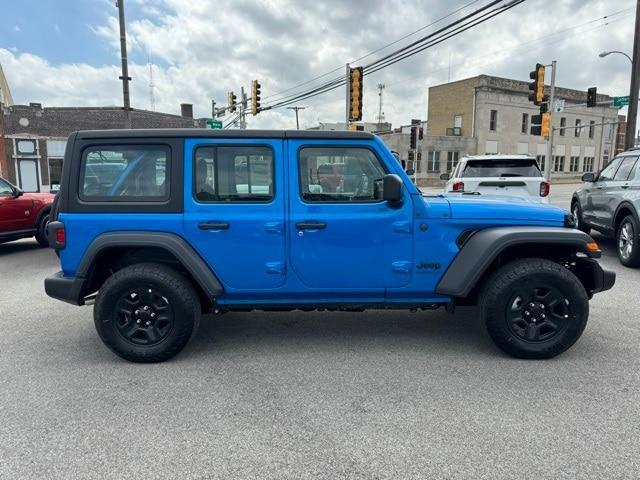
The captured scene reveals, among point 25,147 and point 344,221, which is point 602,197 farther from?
point 25,147

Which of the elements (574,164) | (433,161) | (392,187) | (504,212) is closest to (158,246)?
(392,187)

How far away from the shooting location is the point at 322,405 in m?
3.12

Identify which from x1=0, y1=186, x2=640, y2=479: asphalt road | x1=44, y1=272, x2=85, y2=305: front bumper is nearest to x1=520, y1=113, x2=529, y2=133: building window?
x1=0, y1=186, x2=640, y2=479: asphalt road

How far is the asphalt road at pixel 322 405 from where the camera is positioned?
Result: 2.51 metres

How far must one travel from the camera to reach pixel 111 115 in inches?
1224

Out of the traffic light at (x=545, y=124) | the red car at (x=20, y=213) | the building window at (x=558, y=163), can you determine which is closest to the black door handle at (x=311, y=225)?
the red car at (x=20, y=213)

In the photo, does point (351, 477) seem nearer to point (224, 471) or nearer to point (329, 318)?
point (224, 471)

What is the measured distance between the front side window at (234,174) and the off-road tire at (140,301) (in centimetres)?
71

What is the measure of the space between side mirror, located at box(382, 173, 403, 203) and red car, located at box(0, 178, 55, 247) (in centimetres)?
739

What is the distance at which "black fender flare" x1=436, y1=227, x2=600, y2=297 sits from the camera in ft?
11.9

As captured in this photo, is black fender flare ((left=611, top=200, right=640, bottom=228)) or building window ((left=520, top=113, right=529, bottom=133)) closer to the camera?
black fender flare ((left=611, top=200, right=640, bottom=228))

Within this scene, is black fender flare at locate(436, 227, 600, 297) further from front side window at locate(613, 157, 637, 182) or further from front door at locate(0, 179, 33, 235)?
front door at locate(0, 179, 33, 235)

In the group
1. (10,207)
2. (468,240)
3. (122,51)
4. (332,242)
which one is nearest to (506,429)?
(468,240)

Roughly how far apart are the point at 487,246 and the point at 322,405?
68.3 inches
